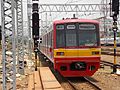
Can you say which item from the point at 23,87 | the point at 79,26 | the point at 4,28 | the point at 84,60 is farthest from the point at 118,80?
the point at 4,28

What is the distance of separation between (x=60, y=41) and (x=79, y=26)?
110 cm

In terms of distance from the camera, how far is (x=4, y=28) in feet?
28.1

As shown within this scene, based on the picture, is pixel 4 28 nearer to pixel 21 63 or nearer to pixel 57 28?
pixel 57 28

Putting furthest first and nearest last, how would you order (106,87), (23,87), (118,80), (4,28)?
(118,80), (23,87), (106,87), (4,28)

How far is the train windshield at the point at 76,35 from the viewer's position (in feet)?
52.6

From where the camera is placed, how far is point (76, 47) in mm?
15930

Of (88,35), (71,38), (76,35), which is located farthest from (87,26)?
(71,38)

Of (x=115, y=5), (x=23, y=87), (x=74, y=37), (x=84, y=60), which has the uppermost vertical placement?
(x=115, y=5)

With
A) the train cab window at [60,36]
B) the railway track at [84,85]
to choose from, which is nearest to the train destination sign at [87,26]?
the train cab window at [60,36]

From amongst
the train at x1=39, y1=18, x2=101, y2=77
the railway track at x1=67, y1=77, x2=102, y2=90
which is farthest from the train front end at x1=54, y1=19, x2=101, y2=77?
the railway track at x1=67, y1=77, x2=102, y2=90

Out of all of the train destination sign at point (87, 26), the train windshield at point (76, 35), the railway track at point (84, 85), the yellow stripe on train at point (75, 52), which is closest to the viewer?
the railway track at point (84, 85)

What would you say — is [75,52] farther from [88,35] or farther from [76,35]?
[88,35]

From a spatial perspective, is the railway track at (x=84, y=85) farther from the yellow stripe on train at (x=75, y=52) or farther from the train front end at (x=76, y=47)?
the yellow stripe on train at (x=75, y=52)

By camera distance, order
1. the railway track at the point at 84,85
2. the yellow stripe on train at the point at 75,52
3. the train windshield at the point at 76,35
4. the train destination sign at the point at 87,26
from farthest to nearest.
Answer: the train destination sign at the point at 87,26 < the train windshield at the point at 76,35 < the yellow stripe on train at the point at 75,52 < the railway track at the point at 84,85
